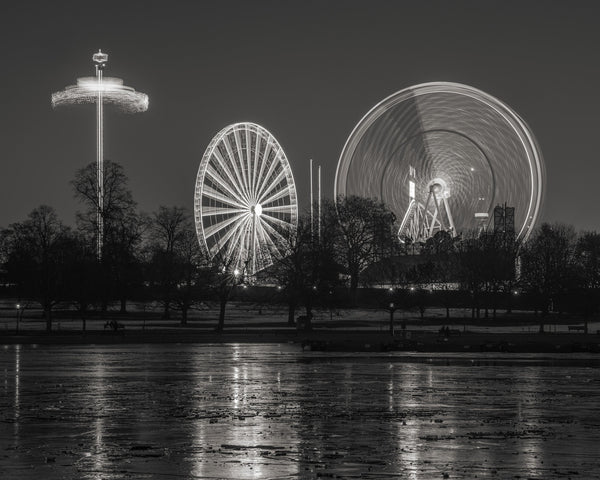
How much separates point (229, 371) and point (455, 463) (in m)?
24.8

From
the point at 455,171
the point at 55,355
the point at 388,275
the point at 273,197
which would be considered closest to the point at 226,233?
the point at 273,197

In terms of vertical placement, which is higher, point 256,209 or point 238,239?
point 256,209

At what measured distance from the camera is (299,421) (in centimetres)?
2712

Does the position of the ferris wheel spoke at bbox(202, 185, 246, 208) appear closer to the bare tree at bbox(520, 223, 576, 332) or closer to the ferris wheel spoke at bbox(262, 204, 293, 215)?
the ferris wheel spoke at bbox(262, 204, 293, 215)

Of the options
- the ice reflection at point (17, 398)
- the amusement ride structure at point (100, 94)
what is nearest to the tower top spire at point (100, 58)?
the amusement ride structure at point (100, 94)

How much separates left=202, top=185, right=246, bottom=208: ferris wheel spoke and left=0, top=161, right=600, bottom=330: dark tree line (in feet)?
15.8

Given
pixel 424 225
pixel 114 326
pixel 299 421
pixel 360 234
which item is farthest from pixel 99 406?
pixel 360 234

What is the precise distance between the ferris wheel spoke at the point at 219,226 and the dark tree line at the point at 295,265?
2.30 meters

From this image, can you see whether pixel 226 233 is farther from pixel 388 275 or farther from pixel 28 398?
pixel 28 398

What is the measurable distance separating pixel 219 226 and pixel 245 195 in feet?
14.4

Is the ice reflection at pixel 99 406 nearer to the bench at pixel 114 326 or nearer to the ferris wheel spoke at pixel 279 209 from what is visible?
the bench at pixel 114 326

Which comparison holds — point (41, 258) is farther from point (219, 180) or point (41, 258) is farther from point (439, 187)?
point (439, 187)

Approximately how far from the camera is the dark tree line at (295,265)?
100 metres

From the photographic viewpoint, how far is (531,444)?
75.5 ft
